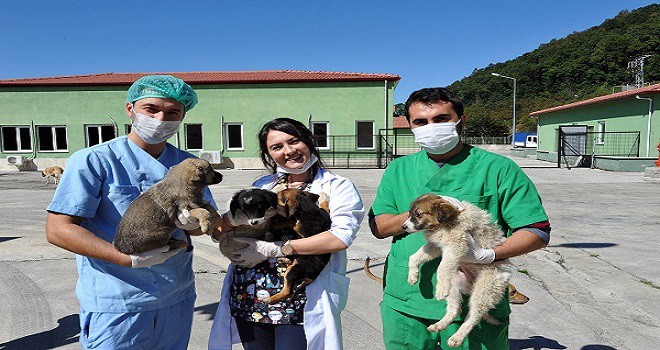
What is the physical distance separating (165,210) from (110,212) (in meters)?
0.33

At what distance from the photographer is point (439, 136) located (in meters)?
2.70

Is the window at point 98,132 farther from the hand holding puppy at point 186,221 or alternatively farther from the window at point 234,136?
the hand holding puppy at point 186,221

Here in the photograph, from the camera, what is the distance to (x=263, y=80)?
95.2 feet

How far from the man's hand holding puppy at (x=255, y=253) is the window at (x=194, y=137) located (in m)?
28.4

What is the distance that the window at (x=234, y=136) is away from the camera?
2959 cm

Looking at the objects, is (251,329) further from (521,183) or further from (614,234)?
(614,234)

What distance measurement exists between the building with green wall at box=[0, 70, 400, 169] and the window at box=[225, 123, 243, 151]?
0.08 metres

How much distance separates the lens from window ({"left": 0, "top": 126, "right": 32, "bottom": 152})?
1161 inches

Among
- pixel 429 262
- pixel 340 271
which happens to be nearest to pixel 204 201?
pixel 340 271

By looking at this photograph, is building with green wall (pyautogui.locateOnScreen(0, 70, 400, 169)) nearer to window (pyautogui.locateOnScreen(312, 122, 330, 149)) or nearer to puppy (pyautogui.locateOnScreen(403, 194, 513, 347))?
window (pyautogui.locateOnScreen(312, 122, 330, 149))

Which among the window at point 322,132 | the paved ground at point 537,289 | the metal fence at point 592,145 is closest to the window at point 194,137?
the window at point 322,132

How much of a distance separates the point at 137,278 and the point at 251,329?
784mm

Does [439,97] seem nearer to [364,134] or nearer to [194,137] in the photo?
[364,134]

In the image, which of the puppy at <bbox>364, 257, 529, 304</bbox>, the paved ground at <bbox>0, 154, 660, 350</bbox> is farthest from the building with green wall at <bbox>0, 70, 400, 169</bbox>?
the puppy at <bbox>364, 257, 529, 304</bbox>
